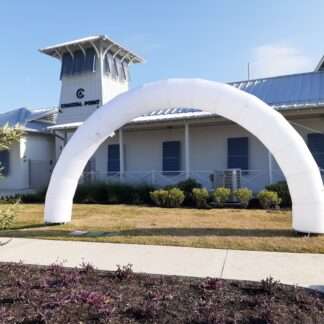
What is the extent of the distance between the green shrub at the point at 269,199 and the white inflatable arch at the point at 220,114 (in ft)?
14.4

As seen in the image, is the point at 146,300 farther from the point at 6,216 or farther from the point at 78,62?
the point at 78,62

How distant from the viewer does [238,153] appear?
15656 millimetres

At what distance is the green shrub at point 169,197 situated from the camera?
1315 cm

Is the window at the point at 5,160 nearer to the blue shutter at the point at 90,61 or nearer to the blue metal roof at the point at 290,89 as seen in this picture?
the blue shutter at the point at 90,61

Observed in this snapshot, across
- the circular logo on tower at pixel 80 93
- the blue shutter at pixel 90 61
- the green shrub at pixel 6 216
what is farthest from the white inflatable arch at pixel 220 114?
the blue shutter at pixel 90 61

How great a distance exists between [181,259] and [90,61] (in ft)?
59.7

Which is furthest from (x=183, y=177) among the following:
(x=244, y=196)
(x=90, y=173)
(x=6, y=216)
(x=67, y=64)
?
(x=6, y=216)

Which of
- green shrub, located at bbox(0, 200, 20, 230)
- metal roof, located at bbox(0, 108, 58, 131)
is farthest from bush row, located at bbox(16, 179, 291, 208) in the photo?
metal roof, located at bbox(0, 108, 58, 131)

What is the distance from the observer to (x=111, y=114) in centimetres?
849

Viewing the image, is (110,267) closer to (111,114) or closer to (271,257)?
(271,257)

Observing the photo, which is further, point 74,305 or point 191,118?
point 191,118

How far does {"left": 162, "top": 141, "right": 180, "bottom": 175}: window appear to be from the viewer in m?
16.9

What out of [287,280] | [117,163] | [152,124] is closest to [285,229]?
[287,280]

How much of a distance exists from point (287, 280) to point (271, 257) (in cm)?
123
